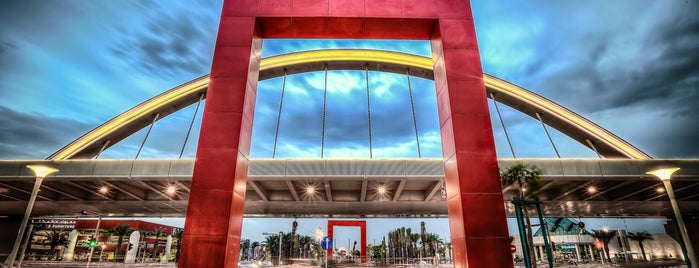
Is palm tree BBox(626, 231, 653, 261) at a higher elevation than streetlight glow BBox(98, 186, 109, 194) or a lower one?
lower

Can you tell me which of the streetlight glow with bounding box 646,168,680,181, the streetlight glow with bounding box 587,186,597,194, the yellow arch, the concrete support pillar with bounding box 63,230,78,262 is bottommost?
the concrete support pillar with bounding box 63,230,78,262

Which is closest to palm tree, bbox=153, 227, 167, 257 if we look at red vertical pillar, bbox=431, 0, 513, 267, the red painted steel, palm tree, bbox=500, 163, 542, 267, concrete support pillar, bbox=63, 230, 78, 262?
concrete support pillar, bbox=63, 230, 78, 262

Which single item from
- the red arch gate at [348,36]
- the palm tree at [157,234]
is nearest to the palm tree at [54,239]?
the palm tree at [157,234]

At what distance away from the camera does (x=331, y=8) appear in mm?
10031

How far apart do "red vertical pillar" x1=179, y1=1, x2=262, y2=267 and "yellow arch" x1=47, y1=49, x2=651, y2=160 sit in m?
23.7

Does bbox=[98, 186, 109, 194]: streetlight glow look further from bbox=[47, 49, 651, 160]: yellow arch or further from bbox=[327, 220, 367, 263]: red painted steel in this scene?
bbox=[327, 220, 367, 263]: red painted steel

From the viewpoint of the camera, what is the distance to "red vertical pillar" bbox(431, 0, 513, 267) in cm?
771

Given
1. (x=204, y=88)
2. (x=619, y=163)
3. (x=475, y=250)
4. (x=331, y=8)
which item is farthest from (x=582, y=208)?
(x=204, y=88)

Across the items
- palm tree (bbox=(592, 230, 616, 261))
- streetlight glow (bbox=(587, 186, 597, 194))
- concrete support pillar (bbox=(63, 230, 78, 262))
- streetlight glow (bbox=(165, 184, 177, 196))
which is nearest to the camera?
streetlight glow (bbox=(165, 184, 177, 196))

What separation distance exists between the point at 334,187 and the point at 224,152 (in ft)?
69.5

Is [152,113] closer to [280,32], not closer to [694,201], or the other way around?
[280,32]

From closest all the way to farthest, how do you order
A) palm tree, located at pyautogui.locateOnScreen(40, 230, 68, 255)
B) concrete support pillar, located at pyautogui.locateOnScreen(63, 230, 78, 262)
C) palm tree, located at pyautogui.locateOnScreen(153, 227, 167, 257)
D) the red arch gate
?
the red arch gate → concrete support pillar, located at pyautogui.locateOnScreen(63, 230, 78, 262) → palm tree, located at pyautogui.locateOnScreen(40, 230, 68, 255) → palm tree, located at pyautogui.locateOnScreen(153, 227, 167, 257)

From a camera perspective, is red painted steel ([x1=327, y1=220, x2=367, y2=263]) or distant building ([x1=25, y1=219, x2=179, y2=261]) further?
distant building ([x1=25, y1=219, x2=179, y2=261])

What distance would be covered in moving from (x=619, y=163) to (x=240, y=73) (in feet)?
82.3
